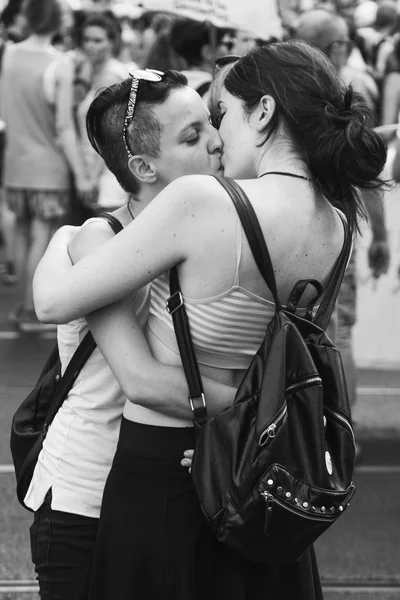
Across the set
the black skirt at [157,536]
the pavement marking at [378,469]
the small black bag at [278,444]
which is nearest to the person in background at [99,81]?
the pavement marking at [378,469]

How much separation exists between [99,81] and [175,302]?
5544 mm

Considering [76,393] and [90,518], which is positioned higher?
[76,393]

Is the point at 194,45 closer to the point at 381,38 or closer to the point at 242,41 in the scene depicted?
the point at 242,41

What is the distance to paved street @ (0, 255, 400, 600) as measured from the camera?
4.00 metres

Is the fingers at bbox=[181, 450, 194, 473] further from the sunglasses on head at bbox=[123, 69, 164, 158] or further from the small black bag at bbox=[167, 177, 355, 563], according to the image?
the sunglasses on head at bbox=[123, 69, 164, 158]

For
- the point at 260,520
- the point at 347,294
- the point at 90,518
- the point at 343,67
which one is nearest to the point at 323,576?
the point at 347,294

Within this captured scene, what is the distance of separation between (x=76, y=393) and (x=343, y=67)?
4238mm

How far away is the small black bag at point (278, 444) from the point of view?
1.91 metres

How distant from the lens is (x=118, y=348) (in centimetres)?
210

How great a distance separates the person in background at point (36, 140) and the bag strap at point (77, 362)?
5.49 meters

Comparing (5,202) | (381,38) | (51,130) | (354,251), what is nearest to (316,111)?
(354,251)

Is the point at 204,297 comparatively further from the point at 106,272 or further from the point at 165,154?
the point at 165,154

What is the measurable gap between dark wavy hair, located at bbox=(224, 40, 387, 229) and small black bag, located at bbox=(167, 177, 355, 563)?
187mm

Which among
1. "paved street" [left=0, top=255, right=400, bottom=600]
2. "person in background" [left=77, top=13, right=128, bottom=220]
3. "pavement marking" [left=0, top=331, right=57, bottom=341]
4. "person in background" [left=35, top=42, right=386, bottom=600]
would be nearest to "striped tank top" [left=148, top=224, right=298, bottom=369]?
"person in background" [left=35, top=42, right=386, bottom=600]
